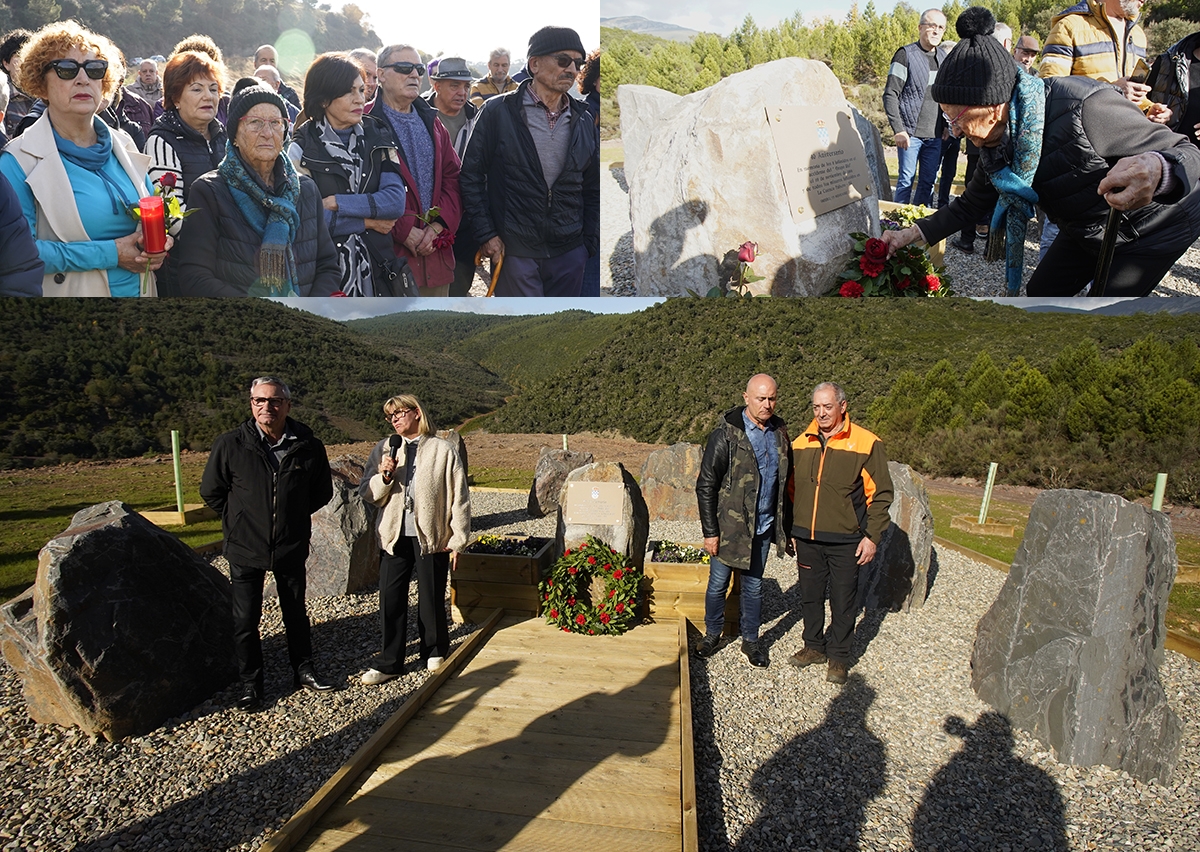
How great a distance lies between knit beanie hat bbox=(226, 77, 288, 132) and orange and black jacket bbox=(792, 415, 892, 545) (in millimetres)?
7553

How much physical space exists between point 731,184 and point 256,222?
5.71 metres

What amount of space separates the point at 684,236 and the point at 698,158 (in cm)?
88

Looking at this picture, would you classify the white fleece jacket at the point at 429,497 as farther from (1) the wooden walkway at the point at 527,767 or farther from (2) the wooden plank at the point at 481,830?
(2) the wooden plank at the point at 481,830

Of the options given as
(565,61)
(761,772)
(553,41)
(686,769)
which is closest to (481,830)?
(686,769)

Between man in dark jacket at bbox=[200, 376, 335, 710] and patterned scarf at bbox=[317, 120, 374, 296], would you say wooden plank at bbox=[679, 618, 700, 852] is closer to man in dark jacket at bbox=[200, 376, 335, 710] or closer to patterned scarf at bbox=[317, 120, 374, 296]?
man in dark jacket at bbox=[200, 376, 335, 710]

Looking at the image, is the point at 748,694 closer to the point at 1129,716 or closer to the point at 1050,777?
the point at 1050,777

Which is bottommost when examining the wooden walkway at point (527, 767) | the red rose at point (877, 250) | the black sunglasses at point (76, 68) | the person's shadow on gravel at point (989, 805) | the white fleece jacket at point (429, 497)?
the person's shadow on gravel at point (989, 805)

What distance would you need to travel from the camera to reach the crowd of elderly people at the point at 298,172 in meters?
8.01

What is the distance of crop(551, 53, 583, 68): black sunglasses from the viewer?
8.20m

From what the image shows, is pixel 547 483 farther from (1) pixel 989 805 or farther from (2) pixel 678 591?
(1) pixel 989 805

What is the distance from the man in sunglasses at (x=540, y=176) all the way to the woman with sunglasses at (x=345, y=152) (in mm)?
972

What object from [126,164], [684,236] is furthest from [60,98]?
[684,236]

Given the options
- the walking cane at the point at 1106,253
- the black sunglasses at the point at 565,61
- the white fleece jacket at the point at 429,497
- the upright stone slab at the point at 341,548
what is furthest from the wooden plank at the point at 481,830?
the black sunglasses at the point at 565,61

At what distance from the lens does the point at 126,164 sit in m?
8.10
